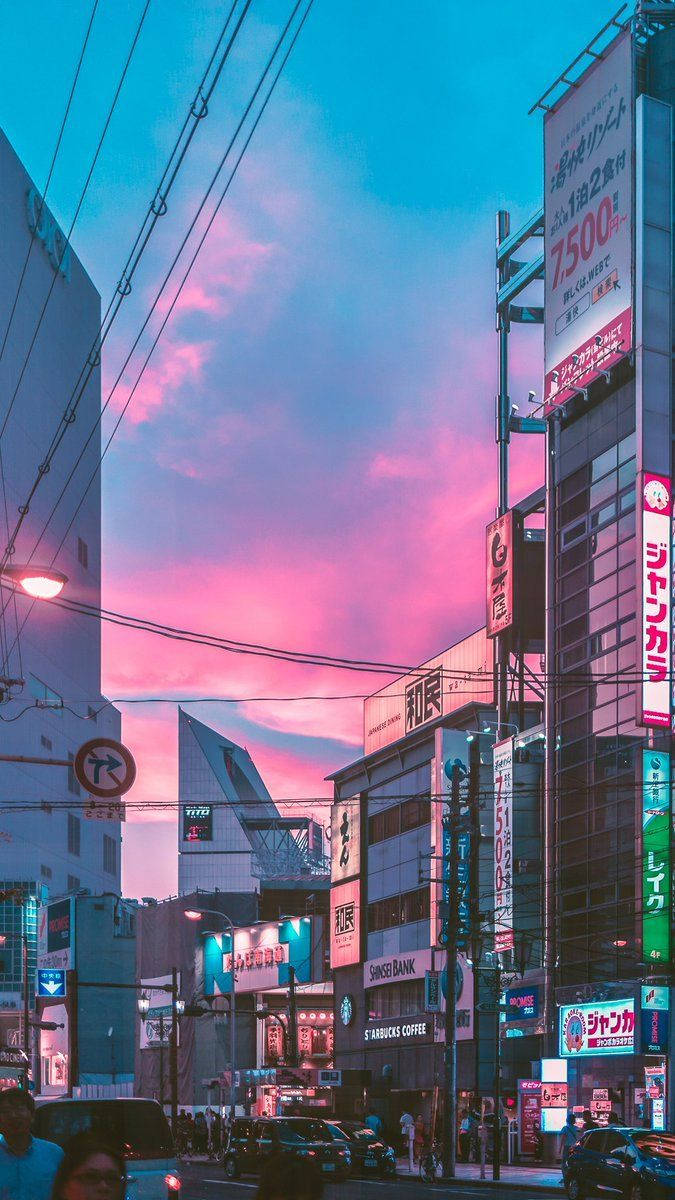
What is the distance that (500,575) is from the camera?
2660 inches

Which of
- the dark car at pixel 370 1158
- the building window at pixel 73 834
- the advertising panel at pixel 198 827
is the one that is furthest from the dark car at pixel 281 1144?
the building window at pixel 73 834

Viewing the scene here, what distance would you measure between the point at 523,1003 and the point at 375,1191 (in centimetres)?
2038

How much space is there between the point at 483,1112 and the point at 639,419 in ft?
93.0

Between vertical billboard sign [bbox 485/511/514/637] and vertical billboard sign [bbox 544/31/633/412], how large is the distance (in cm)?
597

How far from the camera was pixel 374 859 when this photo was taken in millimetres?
81500

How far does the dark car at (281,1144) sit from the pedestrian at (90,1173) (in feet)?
124

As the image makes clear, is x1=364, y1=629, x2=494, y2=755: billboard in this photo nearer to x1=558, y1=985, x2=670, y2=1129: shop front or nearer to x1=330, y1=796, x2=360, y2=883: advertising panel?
x1=330, y1=796, x2=360, y2=883: advertising panel

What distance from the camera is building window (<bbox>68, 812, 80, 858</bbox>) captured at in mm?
185225

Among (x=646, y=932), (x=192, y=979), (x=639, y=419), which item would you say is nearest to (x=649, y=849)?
(x=646, y=932)

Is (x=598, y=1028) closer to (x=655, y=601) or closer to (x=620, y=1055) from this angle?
(x=620, y=1055)

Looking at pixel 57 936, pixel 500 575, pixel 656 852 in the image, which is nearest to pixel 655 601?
pixel 656 852

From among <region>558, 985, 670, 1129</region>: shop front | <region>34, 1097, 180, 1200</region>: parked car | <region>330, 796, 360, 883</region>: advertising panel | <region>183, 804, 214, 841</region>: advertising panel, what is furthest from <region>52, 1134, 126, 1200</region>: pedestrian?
<region>183, 804, 214, 841</region>: advertising panel

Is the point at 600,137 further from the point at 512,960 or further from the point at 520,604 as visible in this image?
the point at 512,960

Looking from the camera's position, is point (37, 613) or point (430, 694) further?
point (37, 613)
